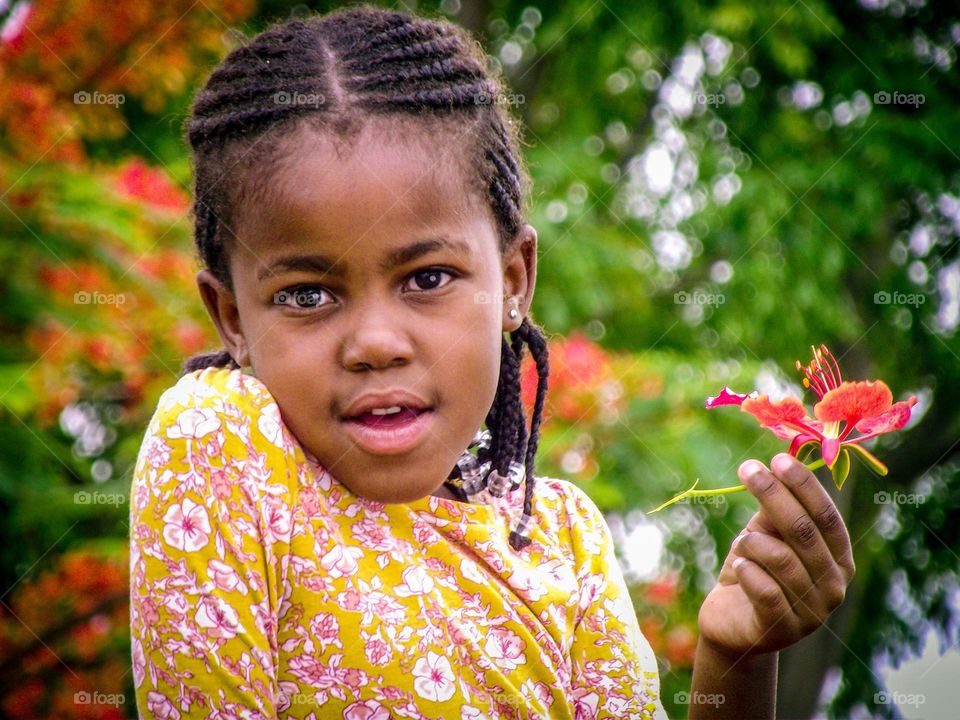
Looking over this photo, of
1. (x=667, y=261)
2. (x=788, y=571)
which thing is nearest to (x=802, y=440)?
(x=788, y=571)

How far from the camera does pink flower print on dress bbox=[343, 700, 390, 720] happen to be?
1428 millimetres

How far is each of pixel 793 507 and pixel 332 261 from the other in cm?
77

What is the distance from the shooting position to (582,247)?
4680 millimetres

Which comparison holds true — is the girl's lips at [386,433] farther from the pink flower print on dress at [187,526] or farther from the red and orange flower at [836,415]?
the red and orange flower at [836,415]

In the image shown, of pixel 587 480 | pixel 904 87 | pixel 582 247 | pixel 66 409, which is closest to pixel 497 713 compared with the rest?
pixel 587 480

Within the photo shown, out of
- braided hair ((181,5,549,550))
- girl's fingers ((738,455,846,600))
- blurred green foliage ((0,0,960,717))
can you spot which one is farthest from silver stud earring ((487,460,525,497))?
blurred green foliage ((0,0,960,717))

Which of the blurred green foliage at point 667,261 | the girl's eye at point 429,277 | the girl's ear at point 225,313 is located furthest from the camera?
the blurred green foliage at point 667,261

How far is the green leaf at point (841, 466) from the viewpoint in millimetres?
1429

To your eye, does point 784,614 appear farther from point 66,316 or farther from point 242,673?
point 66,316

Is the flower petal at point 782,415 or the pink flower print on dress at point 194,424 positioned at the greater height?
the pink flower print on dress at point 194,424

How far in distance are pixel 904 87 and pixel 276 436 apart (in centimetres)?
495

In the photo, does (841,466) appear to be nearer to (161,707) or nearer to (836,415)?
(836,415)

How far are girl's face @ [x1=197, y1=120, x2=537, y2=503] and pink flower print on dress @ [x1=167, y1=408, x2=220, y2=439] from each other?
0.14 metres

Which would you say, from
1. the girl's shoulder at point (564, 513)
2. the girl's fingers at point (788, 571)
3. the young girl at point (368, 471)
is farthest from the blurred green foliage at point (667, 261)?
the girl's fingers at point (788, 571)
